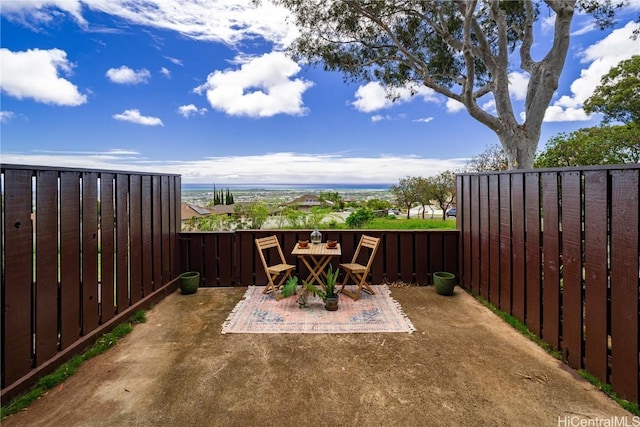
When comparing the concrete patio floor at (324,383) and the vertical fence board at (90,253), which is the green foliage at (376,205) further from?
the vertical fence board at (90,253)

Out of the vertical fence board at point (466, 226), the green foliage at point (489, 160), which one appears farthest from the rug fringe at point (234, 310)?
the green foliage at point (489, 160)

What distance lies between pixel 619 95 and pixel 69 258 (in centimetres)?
1957

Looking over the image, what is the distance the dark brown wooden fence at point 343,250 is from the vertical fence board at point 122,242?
1353 mm

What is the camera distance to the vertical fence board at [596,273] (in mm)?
2217

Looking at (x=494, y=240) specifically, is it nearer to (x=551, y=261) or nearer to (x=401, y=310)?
(x=551, y=261)

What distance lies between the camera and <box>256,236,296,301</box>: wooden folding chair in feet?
13.8

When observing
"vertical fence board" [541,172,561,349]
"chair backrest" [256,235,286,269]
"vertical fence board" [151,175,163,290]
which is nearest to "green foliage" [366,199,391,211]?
"chair backrest" [256,235,286,269]

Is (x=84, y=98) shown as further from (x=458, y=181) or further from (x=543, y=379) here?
(x=543, y=379)

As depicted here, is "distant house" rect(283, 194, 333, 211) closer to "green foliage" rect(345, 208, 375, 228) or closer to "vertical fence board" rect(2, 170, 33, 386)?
"green foliage" rect(345, 208, 375, 228)

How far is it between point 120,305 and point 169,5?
6745 mm

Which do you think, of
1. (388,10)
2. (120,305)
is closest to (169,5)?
(388,10)

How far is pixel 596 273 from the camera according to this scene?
2293 millimetres

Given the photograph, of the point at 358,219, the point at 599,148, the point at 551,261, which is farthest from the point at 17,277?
the point at 599,148

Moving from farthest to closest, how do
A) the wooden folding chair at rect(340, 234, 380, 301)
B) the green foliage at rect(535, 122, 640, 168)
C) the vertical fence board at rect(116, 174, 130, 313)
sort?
1. the green foliage at rect(535, 122, 640, 168)
2. the wooden folding chair at rect(340, 234, 380, 301)
3. the vertical fence board at rect(116, 174, 130, 313)
